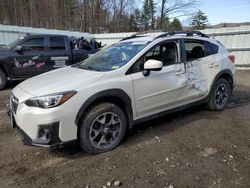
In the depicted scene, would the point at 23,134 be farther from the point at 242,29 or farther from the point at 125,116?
the point at 242,29

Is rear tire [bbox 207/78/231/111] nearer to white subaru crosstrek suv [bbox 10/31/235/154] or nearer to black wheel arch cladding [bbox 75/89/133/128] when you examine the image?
white subaru crosstrek suv [bbox 10/31/235/154]

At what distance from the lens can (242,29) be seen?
11.9m

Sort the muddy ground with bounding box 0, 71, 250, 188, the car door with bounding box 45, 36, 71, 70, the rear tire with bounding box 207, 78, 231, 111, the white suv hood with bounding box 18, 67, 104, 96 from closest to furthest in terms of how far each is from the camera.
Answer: the muddy ground with bounding box 0, 71, 250, 188, the white suv hood with bounding box 18, 67, 104, 96, the rear tire with bounding box 207, 78, 231, 111, the car door with bounding box 45, 36, 71, 70

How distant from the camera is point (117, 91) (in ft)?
12.2

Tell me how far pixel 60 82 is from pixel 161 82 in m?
1.70

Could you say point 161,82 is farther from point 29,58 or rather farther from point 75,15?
point 75,15

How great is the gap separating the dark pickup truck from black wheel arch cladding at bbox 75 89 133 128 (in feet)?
18.9

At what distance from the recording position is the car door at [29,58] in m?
8.35

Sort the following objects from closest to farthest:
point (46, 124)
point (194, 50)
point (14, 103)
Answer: point (46, 124) < point (14, 103) < point (194, 50)

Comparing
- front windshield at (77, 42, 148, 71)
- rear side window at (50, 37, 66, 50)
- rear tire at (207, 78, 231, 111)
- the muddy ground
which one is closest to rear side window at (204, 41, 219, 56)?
rear tire at (207, 78, 231, 111)

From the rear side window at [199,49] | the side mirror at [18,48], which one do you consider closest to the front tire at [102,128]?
the rear side window at [199,49]

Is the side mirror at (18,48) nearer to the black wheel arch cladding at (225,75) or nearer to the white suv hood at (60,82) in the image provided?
the white suv hood at (60,82)

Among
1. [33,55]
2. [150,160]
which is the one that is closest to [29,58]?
[33,55]

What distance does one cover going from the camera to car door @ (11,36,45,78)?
835cm
